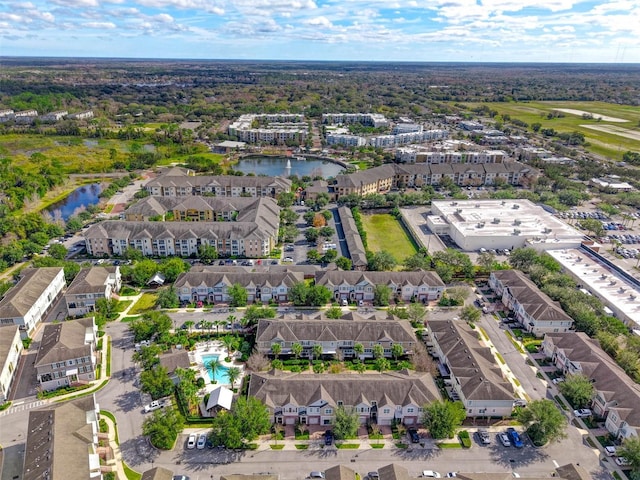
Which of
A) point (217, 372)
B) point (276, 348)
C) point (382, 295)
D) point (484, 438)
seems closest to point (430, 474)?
point (484, 438)

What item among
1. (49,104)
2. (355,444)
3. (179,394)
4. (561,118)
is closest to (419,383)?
(355,444)

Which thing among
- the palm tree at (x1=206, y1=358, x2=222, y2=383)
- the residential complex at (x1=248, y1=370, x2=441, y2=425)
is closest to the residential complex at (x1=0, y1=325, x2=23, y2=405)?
the palm tree at (x1=206, y1=358, x2=222, y2=383)

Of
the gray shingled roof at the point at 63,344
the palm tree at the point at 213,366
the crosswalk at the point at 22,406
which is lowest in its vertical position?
the crosswalk at the point at 22,406

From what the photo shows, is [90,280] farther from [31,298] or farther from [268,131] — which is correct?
[268,131]

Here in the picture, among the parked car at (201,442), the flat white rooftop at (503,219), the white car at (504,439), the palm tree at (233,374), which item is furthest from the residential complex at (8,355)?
the flat white rooftop at (503,219)

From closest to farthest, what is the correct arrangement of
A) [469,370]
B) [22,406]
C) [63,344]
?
[22,406], [469,370], [63,344]

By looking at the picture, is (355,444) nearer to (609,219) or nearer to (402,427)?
(402,427)

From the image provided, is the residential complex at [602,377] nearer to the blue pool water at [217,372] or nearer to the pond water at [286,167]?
the blue pool water at [217,372]
